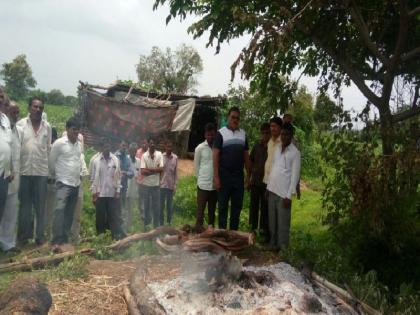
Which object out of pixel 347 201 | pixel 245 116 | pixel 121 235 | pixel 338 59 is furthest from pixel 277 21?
pixel 245 116

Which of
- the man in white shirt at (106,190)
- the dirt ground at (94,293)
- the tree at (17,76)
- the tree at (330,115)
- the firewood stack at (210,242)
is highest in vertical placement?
the tree at (17,76)

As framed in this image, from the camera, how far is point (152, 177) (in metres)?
8.13

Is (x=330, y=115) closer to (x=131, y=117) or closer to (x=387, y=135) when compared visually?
(x=387, y=135)

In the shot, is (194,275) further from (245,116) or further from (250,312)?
(245,116)

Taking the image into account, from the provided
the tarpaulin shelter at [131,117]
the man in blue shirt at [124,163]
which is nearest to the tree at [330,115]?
the man in blue shirt at [124,163]

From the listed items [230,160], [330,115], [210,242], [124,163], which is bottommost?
[210,242]

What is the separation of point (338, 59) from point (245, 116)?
10349 millimetres

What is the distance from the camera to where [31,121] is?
6.34 meters

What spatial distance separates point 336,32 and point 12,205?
512 centimetres

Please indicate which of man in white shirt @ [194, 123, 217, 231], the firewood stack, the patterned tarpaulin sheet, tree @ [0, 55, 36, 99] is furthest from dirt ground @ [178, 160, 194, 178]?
tree @ [0, 55, 36, 99]

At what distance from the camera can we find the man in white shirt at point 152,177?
808cm

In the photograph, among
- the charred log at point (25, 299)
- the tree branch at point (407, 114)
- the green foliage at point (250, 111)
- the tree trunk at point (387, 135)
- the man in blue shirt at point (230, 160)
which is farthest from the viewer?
the green foliage at point (250, 111)

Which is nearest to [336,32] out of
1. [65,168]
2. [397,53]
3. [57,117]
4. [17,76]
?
[397,53]

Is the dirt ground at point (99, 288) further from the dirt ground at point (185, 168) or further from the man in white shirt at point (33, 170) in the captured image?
the dirt ground at point (185, 168)
